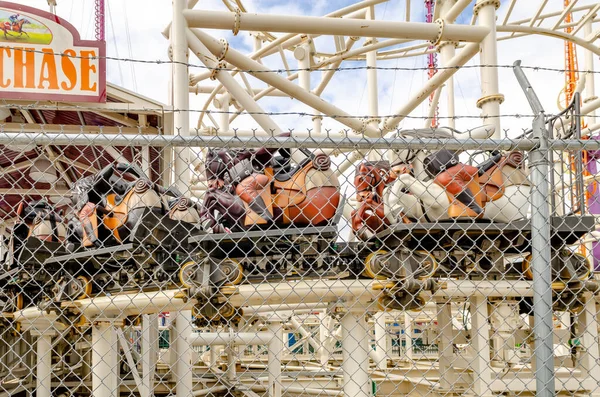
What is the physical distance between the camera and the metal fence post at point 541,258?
2.36m

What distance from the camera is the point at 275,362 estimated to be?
18.6 ft

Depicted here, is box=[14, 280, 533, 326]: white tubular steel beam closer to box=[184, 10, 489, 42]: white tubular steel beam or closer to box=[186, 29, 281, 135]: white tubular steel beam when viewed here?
box=[186, 29, 281, 135]: white tubular steel beam

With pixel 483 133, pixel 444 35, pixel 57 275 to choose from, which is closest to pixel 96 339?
pixel 57 275

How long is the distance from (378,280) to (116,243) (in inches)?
67.8

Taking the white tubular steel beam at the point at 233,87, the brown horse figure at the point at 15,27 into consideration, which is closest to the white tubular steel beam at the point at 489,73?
the white tubular steel beam at the point at 233,87

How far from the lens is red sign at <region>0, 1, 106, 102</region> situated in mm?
6766

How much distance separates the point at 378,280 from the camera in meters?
3.75

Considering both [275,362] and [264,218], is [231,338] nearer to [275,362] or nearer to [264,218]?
[275,362]

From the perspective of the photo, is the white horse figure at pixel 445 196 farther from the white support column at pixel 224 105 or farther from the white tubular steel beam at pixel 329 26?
the white support column at pixel 224 105

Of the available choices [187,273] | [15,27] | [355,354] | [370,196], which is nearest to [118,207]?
[187,273]

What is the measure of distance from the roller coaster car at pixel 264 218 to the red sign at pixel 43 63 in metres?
3.39

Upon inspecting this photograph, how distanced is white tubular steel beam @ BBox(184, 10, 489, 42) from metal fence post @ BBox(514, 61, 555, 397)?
4.53 meters

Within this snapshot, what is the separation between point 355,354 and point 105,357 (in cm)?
168

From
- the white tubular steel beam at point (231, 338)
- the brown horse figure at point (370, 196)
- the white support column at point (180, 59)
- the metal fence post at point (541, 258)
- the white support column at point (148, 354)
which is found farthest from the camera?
the white support column at point (180, 59)
